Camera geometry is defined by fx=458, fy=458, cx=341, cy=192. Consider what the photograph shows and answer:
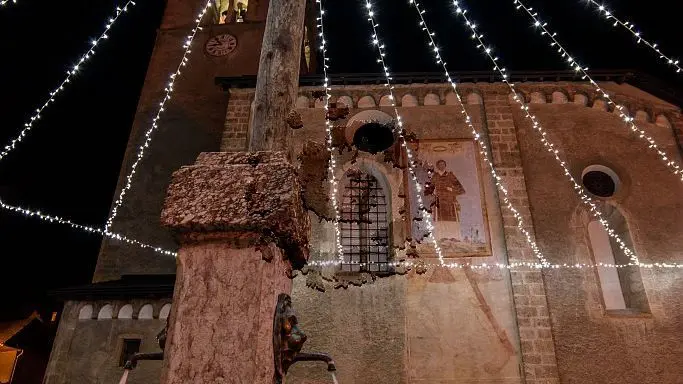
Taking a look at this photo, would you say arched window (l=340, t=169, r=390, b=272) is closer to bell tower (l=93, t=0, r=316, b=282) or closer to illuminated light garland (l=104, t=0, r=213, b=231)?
bell tower (l=93, t=0, r=316, b=282)

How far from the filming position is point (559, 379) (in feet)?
25.7

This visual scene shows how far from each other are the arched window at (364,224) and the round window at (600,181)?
4264mm

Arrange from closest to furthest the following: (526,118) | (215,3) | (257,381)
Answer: (257,381)
(526,118)
(215,3)

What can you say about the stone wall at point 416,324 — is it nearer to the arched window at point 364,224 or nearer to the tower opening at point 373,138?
the arched window at point 364,224

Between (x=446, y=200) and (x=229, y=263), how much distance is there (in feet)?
25.9

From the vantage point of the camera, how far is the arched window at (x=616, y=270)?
878 centimetres

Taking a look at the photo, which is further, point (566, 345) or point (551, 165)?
point (551, 165)

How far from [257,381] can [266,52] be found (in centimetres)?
200

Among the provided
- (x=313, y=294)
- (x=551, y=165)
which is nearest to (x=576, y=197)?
(x=551, y=165)

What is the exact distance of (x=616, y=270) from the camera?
30.7 feet

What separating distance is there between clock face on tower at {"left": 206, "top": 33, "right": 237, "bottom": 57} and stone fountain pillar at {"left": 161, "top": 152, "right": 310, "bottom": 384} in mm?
13773

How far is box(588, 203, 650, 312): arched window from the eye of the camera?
8.78 m

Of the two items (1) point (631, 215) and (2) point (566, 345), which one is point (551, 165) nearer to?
(1) point (631, 215)

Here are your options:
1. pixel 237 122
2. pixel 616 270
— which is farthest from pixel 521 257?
pixel 237 122
